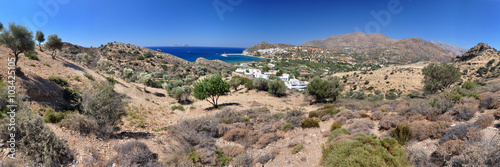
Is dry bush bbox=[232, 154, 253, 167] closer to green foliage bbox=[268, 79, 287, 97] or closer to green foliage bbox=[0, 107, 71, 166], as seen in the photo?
green foliage bbox=[0, 107, 71, 166]

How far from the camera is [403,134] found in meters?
6.59

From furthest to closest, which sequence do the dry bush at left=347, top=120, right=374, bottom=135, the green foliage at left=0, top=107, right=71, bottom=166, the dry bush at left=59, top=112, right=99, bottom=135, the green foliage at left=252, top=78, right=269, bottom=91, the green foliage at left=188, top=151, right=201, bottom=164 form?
the green foliage at left=252, top=78, right=269, bottom=91
the dry bush at left=347, top=120, right=374, bottom=135
the dry bush at left=59, top=112, right=99, bottom=135
the green foliage at left=188, top=151, right=201, bottom=164
the green foliage at left=0, top=107, right=71, bottom=166

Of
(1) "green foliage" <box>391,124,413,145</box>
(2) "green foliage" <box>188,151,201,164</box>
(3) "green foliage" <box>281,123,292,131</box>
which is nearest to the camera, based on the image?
(1) "green foliage" <box>391,124,413,145</box>

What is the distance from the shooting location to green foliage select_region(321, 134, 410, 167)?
192 inches

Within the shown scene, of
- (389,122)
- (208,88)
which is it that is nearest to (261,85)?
(208,88)

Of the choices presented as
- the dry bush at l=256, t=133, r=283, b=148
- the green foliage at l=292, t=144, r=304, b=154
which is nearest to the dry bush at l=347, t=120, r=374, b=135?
the green foliage at l=292, t=144, r=304, b=154

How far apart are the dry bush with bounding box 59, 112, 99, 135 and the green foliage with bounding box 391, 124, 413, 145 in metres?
11.6

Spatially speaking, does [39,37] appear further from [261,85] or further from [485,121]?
[485,121]

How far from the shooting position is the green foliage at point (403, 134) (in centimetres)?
641

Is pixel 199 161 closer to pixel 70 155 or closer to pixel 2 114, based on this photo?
pixel 70 155

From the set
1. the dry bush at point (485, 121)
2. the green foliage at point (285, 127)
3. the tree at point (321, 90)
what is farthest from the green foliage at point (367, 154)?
the tree at point (321, 90)

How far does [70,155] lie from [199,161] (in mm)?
3810

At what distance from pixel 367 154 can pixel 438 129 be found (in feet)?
10.7

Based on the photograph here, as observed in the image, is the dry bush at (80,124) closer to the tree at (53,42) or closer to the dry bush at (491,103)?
the dry bush at (491,103)
